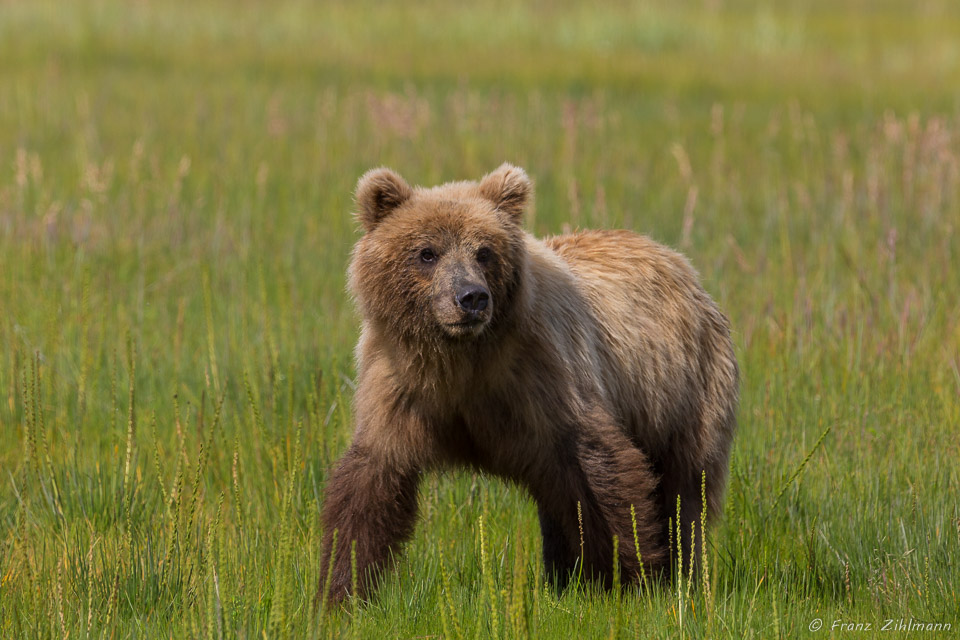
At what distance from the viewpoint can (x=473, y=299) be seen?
3.99 metres

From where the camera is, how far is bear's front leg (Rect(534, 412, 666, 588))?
4238 mm

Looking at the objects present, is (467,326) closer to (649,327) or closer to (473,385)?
(473,385)

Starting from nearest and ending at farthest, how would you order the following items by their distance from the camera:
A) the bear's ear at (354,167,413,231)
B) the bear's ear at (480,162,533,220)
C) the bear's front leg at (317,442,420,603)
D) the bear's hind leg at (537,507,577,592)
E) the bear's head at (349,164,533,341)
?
the bear's head at (349,164,533,341) < the bear's front leg at (317,442,420,603) < the bear's ear at (354,167,413,231) < the bear's ear at (480,162,533,220) < the bear's hind leg at (537,507,577,592)

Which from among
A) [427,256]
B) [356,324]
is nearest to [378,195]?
[427,256]

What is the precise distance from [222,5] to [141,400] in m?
18.8

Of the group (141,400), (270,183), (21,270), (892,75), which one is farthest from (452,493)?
(892,75)

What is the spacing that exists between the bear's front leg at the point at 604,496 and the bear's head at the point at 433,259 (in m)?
0.57

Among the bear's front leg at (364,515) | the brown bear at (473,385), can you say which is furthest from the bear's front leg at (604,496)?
the bear's front leg at (364,515)

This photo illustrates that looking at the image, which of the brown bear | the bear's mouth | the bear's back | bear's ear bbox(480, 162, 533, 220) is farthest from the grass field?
bear's ear bbox(480, 162, 533, 220)

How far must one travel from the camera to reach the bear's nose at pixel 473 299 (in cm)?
398

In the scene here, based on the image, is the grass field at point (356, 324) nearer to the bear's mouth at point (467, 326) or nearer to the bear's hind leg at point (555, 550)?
the bear's hind leg at point (555, 550)

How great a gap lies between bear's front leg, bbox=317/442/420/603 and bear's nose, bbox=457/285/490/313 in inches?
27.1

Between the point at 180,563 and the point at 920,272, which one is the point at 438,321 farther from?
the point at 920,272

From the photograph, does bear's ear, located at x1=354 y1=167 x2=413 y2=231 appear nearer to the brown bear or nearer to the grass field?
the brown bear
